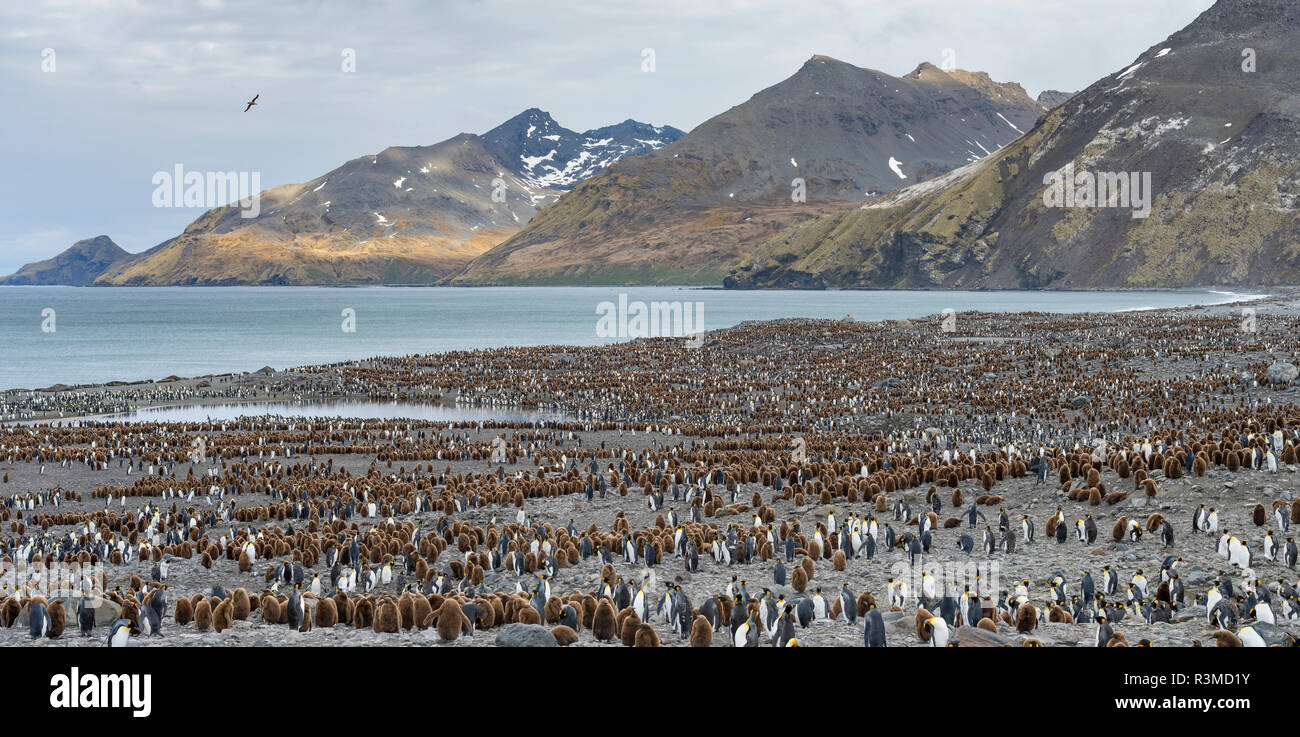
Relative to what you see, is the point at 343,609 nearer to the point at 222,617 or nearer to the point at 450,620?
the point at 222,617

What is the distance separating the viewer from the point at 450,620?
10875 mm

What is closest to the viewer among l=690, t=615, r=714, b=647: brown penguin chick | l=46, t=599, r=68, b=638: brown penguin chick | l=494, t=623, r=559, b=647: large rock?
l=494, t=623, r=559, b=647: large rock

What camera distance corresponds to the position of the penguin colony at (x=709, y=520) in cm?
1151

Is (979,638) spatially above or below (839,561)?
above

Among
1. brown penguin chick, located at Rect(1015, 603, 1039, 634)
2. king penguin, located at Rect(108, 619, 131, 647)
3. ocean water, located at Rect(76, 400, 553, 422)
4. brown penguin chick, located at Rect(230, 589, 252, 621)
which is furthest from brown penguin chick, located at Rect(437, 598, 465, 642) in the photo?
ocean water, located at Rect(76, 400, 553, 422)

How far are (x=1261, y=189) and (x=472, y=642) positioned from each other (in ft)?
677

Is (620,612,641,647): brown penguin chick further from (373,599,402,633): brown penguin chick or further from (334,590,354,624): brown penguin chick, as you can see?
(334,590,354,624): brown penguin chick

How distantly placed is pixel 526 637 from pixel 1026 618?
574 centimetres

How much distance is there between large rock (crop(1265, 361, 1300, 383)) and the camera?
39.0 metres

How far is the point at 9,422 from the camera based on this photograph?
149 feet

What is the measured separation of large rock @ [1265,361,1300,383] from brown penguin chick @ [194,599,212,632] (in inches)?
1646

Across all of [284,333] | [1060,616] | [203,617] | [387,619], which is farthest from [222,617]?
[284,333]

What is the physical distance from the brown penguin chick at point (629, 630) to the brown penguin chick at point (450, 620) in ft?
6.28

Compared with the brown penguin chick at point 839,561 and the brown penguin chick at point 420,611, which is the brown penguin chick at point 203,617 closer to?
the brown penguin chick at point 420,611
